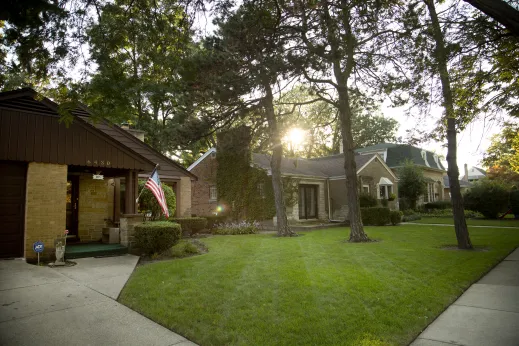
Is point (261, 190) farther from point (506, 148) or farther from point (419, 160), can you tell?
point (419, 160)

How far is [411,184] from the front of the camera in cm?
2869

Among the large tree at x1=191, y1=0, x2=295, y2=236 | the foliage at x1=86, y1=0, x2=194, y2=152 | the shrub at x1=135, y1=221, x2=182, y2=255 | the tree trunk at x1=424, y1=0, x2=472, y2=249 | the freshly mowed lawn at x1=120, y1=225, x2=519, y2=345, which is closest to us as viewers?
the freshly mowed lawn at x1=120, y1=225, x2=519, y2=345

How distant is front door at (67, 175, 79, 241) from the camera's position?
10.9 meters

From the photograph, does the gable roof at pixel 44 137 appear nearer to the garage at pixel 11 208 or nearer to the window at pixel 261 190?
the garage at pixel 11 208

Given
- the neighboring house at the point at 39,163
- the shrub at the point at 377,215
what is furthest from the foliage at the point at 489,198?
the neighboring house at the point at 39,163

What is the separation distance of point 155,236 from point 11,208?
366 cm

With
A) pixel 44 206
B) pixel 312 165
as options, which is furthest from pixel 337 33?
pixel 312 165

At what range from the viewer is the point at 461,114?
10.1 meters

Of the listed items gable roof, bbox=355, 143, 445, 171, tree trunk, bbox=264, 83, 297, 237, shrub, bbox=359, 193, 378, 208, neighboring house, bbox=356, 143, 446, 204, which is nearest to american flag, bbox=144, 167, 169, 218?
tree trunk, bbox=264, 83, 297, 237

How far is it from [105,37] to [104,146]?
15.5 ft

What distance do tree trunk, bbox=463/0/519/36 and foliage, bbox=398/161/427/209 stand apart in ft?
87.7

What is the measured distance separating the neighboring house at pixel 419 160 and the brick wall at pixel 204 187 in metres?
17.3

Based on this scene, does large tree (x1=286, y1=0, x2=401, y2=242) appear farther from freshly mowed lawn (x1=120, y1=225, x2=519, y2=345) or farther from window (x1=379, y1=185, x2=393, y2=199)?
window (x1=379, y1=185, x2=393, y2=199)

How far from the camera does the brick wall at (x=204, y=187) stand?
22500mm
